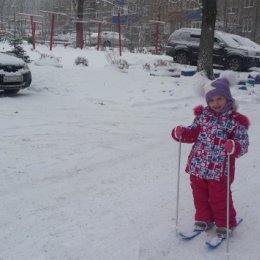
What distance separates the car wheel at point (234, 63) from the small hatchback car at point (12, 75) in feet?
34.5

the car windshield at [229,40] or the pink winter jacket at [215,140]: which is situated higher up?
the car windshield at [229,40]

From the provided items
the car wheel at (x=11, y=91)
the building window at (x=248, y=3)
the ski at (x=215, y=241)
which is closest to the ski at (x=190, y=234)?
the ski at (x=215, y=241)

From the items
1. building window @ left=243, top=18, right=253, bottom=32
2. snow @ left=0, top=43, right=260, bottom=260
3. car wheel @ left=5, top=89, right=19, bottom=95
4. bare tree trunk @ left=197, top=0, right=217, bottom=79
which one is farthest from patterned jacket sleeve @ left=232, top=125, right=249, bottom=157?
building window @ left=243, top=18, right=253, bottom=32

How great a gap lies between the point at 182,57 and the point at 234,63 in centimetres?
261

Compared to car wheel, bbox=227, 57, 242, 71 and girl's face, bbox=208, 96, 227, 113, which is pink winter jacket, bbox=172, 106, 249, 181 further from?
car wheel, bbox=227, 57, 242, 71

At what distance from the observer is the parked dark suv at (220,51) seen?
1852 cm

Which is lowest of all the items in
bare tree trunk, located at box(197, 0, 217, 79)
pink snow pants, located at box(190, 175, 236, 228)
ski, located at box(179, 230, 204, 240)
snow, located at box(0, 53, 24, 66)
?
ski, located at box(179, 230, 204, 240)

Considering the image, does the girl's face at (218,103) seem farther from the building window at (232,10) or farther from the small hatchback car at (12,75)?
the building window at (232,10)

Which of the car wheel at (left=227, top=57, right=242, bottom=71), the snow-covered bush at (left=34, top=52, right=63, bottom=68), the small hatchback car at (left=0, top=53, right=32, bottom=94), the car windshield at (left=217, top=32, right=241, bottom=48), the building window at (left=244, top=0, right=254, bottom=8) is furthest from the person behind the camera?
the building window at (left=244, top=0, right=254, bottom=8)

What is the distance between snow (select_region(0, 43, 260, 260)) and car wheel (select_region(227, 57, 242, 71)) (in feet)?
27.6

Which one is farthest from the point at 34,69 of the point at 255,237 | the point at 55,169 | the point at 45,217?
the point at 255,237

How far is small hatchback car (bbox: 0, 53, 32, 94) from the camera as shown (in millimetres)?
10219

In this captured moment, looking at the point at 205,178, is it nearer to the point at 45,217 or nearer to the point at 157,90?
the point at 45,217

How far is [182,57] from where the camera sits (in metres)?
20.1
